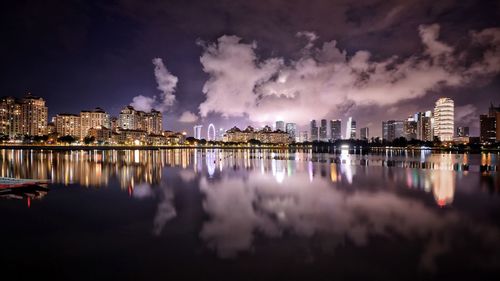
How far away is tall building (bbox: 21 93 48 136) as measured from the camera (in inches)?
6703

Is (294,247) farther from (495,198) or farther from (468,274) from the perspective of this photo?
(495,198)

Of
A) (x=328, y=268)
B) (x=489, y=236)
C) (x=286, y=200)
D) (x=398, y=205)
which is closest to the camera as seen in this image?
(x=328, y=268)

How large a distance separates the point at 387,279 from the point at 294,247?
2927 millimetres

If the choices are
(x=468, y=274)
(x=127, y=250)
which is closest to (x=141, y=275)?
(x=127, y=250)

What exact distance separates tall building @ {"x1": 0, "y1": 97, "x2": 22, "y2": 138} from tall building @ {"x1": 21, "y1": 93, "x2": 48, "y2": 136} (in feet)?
7.94

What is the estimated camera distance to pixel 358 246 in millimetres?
10289

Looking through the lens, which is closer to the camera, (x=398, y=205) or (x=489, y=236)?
(x=489, y=236)

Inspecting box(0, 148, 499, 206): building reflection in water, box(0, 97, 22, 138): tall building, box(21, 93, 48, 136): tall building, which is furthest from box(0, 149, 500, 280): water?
box(21, 93, 48, 136): tall building

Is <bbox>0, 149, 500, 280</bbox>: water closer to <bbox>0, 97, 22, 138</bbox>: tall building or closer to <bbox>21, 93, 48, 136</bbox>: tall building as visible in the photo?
<bbox>0, 97, 22, 138</bbox>: tall building

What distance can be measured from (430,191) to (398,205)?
5852mm

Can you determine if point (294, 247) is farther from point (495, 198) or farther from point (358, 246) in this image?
point (495, 198)

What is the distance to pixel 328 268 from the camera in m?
8.59

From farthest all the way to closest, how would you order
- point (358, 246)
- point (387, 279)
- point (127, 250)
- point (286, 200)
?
point (286, 200)
point (358, 246)
point (127, 250)
point (387, 279)

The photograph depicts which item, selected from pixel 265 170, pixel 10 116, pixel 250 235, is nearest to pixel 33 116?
pixel 10 116
